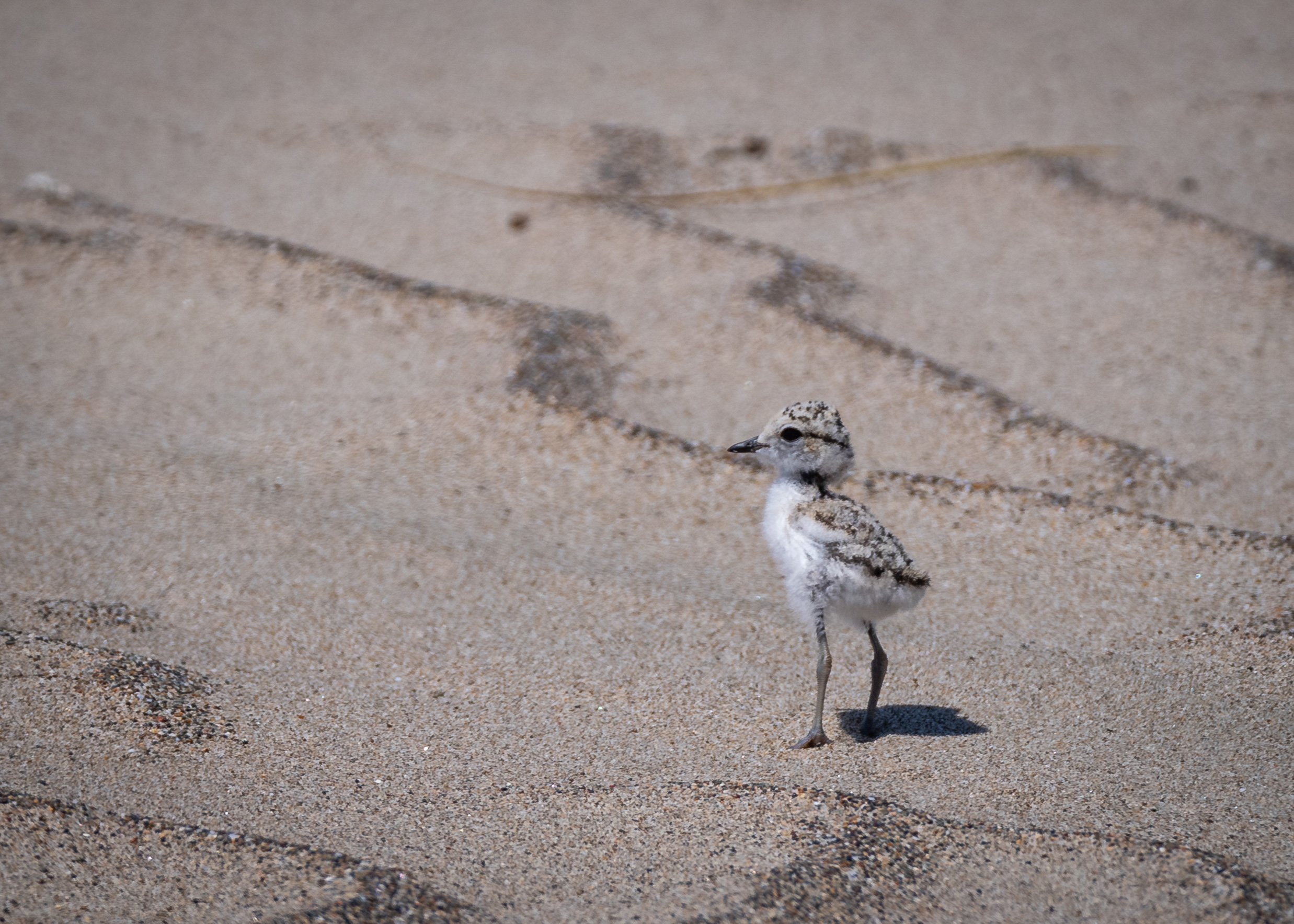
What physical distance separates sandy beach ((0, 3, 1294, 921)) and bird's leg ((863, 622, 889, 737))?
60 mm

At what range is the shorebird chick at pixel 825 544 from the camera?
107 inches

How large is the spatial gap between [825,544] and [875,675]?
0.40 metres

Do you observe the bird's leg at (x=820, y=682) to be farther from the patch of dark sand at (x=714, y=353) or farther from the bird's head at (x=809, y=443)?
the patch of dark sand at (x=714, y=353)

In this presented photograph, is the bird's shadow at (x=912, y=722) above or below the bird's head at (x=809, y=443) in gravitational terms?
below

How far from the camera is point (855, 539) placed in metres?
2.71

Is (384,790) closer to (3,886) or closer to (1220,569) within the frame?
(3,886)

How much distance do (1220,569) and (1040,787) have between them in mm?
1315

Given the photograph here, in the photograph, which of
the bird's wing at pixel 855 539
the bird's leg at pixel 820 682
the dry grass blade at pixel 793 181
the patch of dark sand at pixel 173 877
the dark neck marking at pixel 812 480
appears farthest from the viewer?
the dry grass blade at pixel 793 181

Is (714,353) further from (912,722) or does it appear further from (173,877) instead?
(173,877)

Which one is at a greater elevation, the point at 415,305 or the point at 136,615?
the point at 415,305

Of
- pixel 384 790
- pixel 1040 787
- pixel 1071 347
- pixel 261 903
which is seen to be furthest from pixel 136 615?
pixel 1071 347

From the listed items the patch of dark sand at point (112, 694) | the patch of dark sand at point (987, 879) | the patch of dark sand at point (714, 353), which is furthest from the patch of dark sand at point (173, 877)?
the patch of dark sand at point (714, 353)

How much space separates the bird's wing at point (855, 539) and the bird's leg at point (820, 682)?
18 cm

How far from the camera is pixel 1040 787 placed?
2699 millimetres
